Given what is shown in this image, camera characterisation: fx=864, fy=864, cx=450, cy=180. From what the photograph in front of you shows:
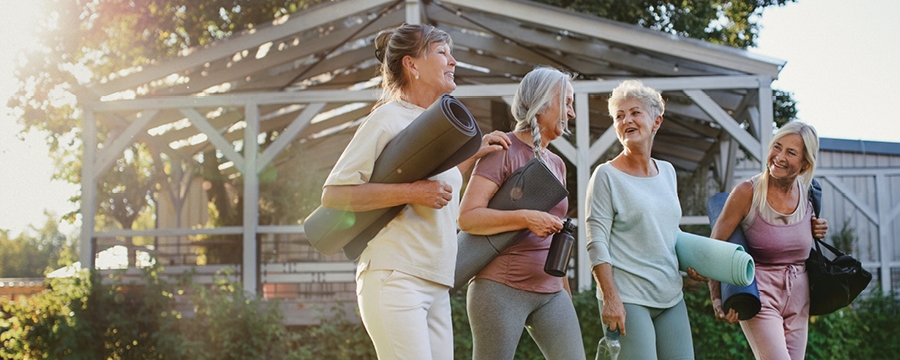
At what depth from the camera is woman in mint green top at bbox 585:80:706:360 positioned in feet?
11.0

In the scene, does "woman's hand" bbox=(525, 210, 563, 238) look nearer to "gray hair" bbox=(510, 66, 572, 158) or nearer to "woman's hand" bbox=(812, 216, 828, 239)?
"gray hair" bbox=(510, 66, 572, 158)

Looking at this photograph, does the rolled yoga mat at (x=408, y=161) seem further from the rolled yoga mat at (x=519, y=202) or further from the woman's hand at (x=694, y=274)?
the woman's hand at (x=694, y=274)

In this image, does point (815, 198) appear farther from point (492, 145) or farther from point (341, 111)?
point (341, 111)

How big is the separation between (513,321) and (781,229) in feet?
4.80

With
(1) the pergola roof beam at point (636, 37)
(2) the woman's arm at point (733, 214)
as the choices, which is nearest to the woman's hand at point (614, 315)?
(2) the woman's arm at point (733, 214)

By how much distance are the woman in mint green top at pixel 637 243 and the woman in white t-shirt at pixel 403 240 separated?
94cm

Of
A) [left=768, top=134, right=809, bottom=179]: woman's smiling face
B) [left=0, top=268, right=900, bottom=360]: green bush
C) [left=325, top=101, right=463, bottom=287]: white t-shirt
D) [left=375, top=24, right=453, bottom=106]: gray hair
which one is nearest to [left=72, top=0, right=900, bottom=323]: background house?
[left=0, top=268, right=900, bottom=360]: green bush

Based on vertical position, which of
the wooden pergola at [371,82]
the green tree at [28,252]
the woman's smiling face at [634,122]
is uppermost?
the wooden pergola at [371,82]

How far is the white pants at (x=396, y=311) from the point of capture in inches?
95.7

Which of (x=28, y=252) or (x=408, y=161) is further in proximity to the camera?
(x=28, y=252)

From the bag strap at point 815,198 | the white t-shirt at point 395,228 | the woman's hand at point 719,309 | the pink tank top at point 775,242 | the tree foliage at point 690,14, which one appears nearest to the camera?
the white t-shirt at point 395,228

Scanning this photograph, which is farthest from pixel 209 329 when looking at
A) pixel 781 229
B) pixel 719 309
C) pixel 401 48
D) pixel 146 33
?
pixel 146 33

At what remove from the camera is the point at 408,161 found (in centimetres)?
246

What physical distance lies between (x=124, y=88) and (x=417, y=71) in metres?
7.95
